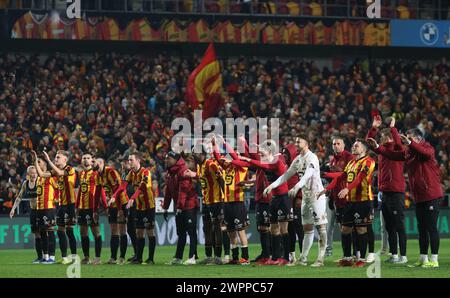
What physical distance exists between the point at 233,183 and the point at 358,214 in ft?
9.24

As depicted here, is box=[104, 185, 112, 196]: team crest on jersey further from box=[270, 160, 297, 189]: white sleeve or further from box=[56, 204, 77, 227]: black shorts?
box=[270, 160, 297, 189]: white sleeve

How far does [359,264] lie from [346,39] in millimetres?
25878

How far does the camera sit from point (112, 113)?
37125 millimetres

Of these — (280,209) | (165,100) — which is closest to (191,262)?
(280,209)

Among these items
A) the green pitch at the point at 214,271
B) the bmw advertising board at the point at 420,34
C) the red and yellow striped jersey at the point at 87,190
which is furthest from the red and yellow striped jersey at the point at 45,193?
the bmw advertising board at the point at 420,34

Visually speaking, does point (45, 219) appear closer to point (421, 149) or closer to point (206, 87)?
point (421, 149)

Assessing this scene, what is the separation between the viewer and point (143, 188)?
2116 cm

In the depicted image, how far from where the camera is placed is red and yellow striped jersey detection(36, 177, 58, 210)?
2159 cm

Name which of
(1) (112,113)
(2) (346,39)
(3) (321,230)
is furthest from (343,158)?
(2) (346,39)

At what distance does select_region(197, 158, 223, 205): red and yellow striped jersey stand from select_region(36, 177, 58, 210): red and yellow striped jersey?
3.28m

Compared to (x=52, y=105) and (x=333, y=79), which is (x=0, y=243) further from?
(x=333, y=79)

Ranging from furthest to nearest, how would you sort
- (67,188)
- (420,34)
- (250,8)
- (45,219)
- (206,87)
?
(420,34), (250,8), (206,87), (45,219), (67,188)

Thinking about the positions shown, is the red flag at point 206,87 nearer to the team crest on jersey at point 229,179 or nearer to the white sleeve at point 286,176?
the team crest on jersey at point 229,179

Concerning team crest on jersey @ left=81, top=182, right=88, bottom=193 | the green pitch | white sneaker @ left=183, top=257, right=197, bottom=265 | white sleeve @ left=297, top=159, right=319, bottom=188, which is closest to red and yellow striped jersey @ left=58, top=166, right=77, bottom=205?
team crest on jersey @ left=81, top=182, right=88, bottom=193
